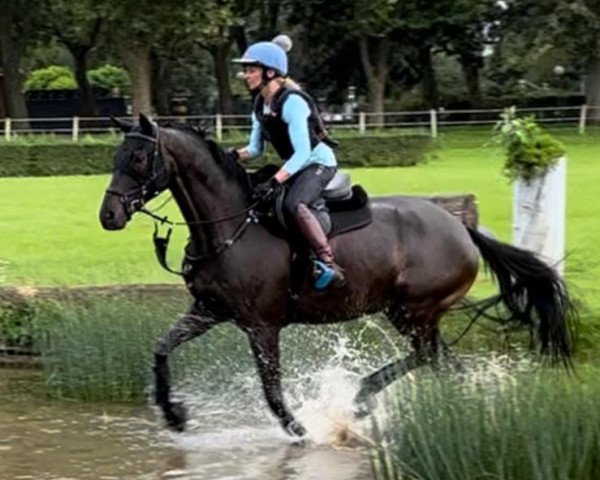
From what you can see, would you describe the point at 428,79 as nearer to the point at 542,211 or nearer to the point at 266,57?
the point at 542,211

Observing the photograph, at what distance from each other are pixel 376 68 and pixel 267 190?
39755mm

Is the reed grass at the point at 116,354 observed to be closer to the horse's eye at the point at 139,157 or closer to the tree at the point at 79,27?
the horse's eye at the point at 139,157

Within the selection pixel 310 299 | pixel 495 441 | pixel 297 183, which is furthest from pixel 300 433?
pixel 495 441

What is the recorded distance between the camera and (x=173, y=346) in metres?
8.33

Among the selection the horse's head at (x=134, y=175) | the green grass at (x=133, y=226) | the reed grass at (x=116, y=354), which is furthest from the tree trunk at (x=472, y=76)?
the horse's head at (x=134, y=175)

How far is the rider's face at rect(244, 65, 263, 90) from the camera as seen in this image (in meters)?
8.05

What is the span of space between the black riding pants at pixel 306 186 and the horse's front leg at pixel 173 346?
2.63ft

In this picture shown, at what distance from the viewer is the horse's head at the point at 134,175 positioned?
780 cm

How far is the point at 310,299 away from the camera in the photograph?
27.5ft

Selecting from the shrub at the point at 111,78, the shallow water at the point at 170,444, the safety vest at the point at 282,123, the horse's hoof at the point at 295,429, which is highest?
the safety vest at the point at 282,123

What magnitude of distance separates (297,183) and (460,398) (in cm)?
262

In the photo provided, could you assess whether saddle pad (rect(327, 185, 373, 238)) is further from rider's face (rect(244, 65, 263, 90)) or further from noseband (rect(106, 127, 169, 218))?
noseband (rect(106, 127, 169, 218))

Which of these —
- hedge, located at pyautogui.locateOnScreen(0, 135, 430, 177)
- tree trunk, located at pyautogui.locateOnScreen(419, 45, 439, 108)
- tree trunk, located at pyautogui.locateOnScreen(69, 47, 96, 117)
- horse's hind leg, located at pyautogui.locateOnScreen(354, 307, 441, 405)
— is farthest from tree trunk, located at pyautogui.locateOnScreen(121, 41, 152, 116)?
horse's hind leg, located at pyautogui.locateOnScreen(354, 307, 441, 405)

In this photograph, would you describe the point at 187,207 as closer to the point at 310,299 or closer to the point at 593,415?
the point at 310,299
